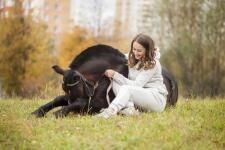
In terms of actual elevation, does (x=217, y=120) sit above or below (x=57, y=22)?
above

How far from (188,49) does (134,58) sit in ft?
86.9

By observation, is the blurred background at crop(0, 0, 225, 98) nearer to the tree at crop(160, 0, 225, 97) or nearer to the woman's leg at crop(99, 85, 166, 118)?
the tree at crop(160, 0, 225, 97)

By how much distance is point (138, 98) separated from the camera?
332 inches

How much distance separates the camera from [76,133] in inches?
269

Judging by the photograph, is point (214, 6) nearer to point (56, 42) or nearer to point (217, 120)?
point (56, 42)

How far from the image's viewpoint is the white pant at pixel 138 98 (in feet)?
26.6

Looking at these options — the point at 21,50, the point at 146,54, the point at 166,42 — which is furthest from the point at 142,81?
the point at 166,42

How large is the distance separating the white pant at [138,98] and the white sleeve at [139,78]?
83mm

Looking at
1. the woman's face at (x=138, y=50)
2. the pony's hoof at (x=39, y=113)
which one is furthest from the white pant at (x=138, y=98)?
the pony's hoof at (x=39, y=113)

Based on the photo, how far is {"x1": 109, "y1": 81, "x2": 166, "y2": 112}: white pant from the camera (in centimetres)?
810

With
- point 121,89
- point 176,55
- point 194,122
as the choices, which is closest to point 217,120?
point 194,122

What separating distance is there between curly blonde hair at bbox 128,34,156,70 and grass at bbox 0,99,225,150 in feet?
2.26

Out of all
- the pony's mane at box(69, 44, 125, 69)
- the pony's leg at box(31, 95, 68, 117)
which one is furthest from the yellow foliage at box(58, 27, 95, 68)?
the pony's leg at box(31, 95, 68, 117)

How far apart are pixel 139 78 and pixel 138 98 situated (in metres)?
0.27
